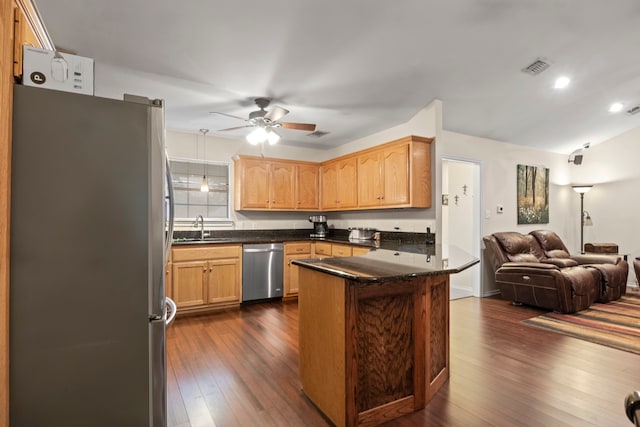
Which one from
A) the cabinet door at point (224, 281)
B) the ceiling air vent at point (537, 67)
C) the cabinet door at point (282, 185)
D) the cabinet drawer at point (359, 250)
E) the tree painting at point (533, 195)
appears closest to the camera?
the ceiling air vent at point (537, 67)

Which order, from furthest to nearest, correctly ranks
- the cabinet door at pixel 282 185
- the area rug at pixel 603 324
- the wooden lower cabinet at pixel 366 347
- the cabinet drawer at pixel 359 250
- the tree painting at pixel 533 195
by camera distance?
the tree painting at pixel 533 195
the cabinet door at pixel 282 185
the cabinet drawer at pixel 359 250
the area rug at pixel 603 324
the wooden lower cabinet at pixel 366 347

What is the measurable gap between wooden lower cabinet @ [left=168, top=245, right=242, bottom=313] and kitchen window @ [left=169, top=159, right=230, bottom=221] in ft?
3.19

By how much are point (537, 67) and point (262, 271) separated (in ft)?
13.3

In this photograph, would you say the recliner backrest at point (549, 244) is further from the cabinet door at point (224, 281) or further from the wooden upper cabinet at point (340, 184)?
the cabinet door at point (224, 281)

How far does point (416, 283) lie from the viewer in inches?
79.0

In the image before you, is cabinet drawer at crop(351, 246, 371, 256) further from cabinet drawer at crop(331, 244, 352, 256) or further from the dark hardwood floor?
the dark hardwood floor

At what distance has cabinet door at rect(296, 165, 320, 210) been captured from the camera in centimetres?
536

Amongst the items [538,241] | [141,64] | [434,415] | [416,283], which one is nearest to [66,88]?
[141,64]

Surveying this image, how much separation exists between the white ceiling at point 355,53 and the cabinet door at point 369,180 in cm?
53

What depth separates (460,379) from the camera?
2.40 meters

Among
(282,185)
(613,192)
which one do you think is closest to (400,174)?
(282,185)

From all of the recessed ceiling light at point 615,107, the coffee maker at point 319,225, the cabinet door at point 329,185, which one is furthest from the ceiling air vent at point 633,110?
the coffee maker at point 319,225

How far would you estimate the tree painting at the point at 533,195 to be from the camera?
18.2ft

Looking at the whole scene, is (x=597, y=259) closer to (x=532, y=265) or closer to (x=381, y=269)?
(x=532, y=265)
